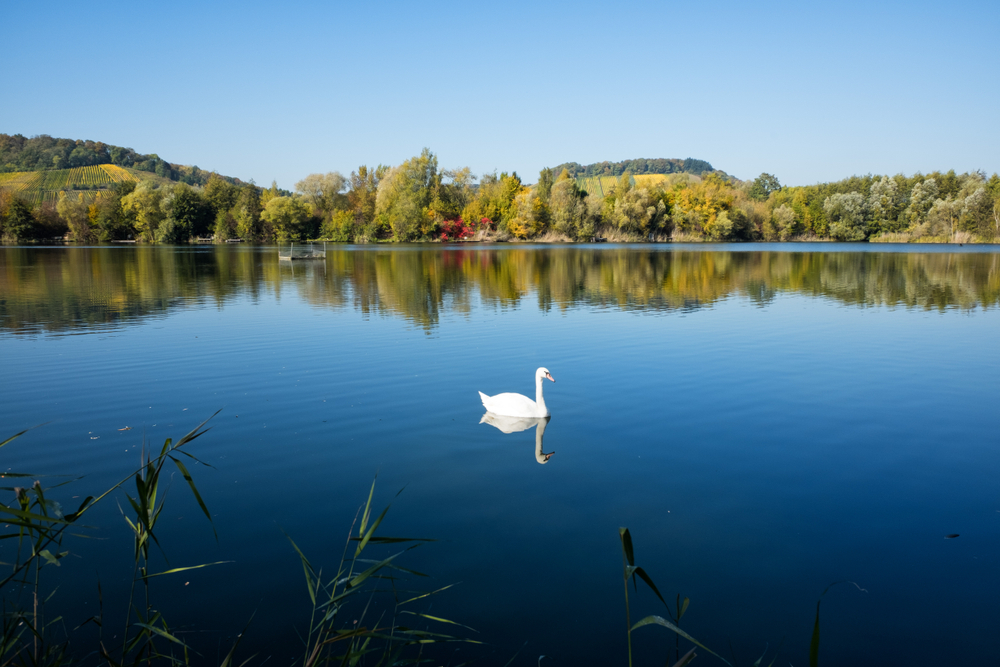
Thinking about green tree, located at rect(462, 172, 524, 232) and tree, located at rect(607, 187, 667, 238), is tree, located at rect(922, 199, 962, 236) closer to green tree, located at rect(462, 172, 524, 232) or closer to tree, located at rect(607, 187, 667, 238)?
tree, located at rect(607, 187, 667, 238)

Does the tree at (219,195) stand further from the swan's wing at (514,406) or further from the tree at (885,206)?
the swan's wing at (514,406)

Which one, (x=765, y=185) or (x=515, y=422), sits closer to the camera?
(x=515, y=422)

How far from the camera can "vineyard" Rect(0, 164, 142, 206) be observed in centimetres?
11891

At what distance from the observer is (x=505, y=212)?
9769 cm

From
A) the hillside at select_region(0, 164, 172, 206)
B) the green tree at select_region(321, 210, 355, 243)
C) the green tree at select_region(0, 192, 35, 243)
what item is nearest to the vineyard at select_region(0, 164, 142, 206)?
the hillside at select_region(0, 164, 172, 206)

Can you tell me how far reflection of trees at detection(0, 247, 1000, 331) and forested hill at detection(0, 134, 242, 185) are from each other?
132 metres

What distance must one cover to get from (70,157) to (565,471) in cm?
18752

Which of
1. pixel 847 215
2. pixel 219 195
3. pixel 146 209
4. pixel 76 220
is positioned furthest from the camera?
pixel 219 195

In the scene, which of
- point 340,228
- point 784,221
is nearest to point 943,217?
point 784,221

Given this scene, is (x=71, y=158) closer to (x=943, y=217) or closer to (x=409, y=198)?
(x=409, y=198)

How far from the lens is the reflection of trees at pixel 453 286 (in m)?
21.0

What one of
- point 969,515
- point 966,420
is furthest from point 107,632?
point 966,420

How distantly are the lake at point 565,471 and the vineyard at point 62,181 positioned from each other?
4812 inches

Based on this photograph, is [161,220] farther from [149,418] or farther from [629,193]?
[149,418]
